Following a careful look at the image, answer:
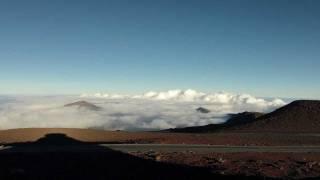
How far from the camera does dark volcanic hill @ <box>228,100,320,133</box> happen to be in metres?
99.1

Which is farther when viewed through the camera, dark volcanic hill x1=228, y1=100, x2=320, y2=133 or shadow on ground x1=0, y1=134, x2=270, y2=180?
dark volcanic hill x1=228, y1=100, x2=320, y2=133

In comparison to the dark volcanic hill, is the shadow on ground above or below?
below

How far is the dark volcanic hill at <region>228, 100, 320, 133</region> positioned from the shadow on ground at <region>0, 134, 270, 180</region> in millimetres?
61480

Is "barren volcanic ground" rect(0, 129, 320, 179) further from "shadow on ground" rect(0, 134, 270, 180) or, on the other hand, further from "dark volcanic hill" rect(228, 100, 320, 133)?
"dark volcanic hill" rect(228, 100, 320, 133)

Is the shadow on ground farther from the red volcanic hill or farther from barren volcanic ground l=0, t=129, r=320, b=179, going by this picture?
the red volcanic hill

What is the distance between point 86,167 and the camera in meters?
35.6

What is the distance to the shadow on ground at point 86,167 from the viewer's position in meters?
32.7

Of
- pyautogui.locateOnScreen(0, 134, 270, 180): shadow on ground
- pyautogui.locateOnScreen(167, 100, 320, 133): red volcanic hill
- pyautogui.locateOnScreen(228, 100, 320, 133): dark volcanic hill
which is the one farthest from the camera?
pyautogui.locateOnScreen(228, 100, 320, 133): dark volcanic hill

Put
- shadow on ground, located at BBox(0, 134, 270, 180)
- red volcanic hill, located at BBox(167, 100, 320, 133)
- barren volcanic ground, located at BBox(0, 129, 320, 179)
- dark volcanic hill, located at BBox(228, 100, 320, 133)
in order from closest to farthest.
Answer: shadow on ground, located at BBox(0, 134, 270, 180)
barren volcanic ground, located at BBox(0, 129, 320, 179)
red volcanic hill, located at BBox(167, 100, 320, 133)
dark volcanic hill, located at BBox(228, 100, 320, 133)

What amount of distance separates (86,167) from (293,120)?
3077 inches

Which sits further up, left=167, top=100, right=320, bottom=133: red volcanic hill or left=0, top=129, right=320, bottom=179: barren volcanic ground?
left=167, top=100, right=320, bottom=133: red volcanic hill

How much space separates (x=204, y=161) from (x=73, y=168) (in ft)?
33.4

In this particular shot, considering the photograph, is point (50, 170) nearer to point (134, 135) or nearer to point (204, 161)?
point (204, 161)

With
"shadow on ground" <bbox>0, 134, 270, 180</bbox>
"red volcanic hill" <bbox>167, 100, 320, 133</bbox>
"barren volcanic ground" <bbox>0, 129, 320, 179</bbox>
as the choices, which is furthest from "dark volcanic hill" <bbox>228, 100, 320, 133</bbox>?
"shadow on ground" <bbox>0, 134, 270, 180</bbox>
